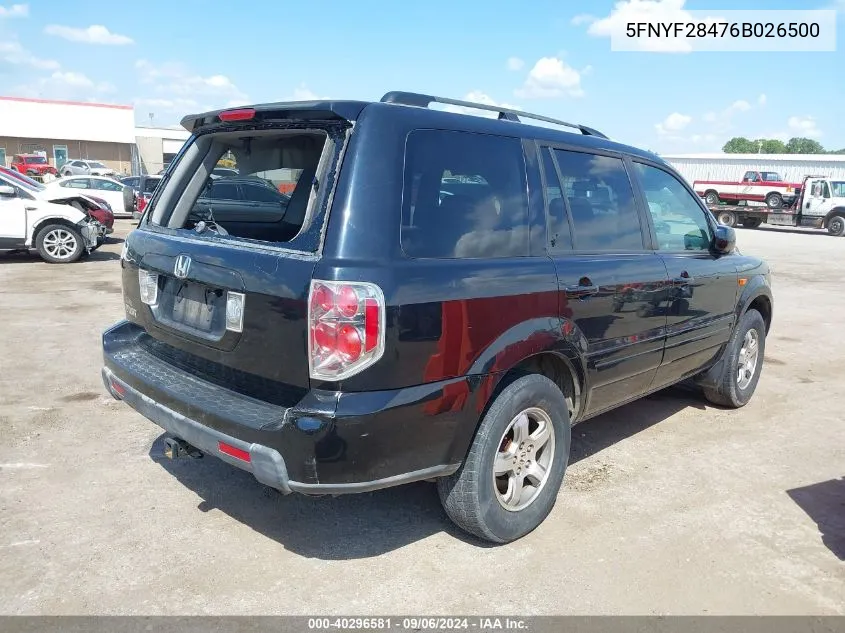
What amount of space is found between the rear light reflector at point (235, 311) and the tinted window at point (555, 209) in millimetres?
1545

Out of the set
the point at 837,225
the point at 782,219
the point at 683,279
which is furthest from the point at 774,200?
the point at 683,279

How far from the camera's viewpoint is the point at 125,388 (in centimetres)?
338

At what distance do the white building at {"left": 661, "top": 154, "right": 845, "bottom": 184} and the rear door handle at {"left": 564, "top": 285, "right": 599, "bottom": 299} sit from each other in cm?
4477

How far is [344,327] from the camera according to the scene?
2.52m

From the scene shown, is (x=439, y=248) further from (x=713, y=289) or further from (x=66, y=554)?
(x=713, y=289)

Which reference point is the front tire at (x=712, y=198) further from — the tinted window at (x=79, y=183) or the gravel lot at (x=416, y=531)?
the gravel lot at (x=416, y=531)

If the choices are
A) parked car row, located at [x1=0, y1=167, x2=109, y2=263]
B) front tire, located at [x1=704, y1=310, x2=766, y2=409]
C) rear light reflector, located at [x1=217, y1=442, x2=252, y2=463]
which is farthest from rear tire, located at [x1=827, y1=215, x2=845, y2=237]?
rear light reflector, located at [x1=217, y1=442, x2=252, y2=463]

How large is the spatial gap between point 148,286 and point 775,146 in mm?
135043

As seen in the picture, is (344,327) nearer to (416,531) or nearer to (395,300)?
(395,300)

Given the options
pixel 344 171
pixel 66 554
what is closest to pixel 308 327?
pixel 344 171

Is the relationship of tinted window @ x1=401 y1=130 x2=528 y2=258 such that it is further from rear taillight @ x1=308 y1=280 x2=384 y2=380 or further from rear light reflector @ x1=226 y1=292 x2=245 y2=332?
rear light reflector @ x1=226 y1=292 x2=245 y2=332

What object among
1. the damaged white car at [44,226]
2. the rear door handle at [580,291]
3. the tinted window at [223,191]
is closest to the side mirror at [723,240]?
the rear door handle at [580,291]

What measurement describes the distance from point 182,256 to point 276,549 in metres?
1.44

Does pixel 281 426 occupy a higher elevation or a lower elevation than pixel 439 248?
lower
